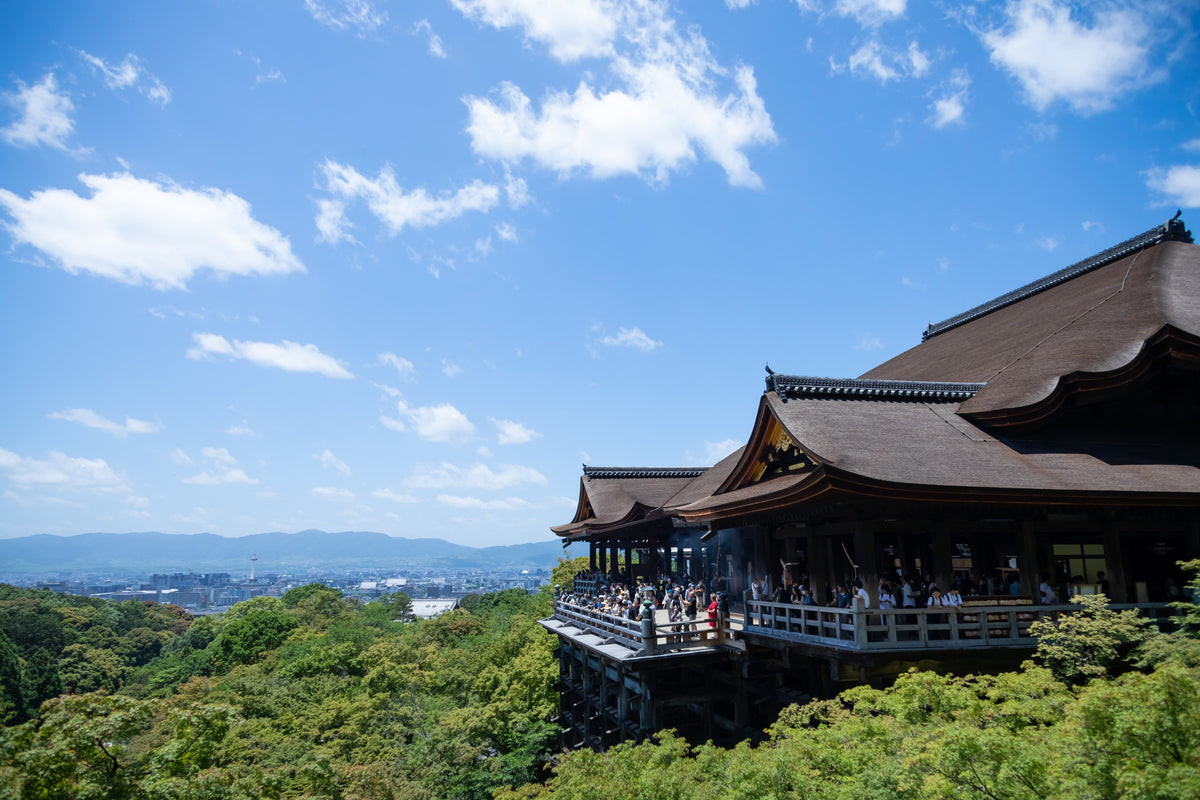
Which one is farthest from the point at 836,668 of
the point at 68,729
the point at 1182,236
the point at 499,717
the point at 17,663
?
the point at 17,663

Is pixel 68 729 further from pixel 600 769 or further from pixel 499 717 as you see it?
pixel 499 717

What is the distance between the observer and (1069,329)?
1880 cm

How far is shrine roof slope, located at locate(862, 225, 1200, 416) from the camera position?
626 inches

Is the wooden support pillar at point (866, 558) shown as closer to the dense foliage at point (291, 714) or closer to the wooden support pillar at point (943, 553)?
the wooden support pillar at point (943, 553)

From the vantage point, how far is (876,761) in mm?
8273

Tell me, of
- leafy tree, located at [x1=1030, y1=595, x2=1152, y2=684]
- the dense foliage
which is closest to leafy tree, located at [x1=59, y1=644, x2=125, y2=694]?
the dense foliage

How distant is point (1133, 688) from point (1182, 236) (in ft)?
73.2

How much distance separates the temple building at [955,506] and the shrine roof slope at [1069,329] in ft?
0.29

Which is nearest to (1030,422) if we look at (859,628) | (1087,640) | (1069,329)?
(1069,329)

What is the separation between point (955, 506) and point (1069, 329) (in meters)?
9.25

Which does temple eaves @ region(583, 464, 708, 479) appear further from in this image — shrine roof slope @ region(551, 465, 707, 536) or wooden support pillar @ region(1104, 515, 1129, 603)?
wooden support pillar @ region(1104, 515, 1129, 603)

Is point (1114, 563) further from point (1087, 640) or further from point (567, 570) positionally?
point (567, 570)

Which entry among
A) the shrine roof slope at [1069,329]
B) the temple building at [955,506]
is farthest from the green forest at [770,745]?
the shrine roof slope at [1069,329]

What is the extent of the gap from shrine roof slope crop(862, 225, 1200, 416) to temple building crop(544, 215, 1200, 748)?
89 millimetres
